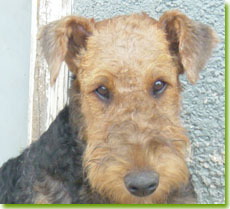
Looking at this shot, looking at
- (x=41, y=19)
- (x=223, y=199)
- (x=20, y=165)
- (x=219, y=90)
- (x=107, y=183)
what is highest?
(x=41, y=19)

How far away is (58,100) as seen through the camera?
4086mm

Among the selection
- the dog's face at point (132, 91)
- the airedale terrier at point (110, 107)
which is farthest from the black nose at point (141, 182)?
the airedale terrier at point (110, 107)

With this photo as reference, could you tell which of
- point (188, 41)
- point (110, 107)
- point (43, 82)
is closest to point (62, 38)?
point (110, 107)

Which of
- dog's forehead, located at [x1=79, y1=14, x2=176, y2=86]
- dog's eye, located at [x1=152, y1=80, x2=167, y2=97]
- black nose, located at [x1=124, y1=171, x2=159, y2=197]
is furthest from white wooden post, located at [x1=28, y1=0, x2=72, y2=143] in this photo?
black nose, located at [x1=124, y1=171, x2=159, y2=197]

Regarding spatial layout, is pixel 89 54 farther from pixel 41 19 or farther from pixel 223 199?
pixel 223 199

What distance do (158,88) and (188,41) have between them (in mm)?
419

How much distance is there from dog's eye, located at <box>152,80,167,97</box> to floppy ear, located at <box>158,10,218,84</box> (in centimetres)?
19

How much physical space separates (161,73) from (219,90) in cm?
91

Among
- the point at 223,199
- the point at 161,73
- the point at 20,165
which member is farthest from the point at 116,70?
the point at 223,199

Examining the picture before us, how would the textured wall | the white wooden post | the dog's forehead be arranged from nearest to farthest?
the dog's forehead → the textured wall → the white wooden post

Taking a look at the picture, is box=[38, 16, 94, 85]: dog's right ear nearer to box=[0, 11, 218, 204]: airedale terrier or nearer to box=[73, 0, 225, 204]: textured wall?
box=[0, 11, 218, 204]: airedale terrier

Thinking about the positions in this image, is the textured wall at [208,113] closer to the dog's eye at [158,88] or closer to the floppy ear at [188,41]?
the floppy ear at [188,41]

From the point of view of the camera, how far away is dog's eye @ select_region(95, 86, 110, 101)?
8.75ft

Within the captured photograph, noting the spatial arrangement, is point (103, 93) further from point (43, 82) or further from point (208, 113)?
point (43, 82)
